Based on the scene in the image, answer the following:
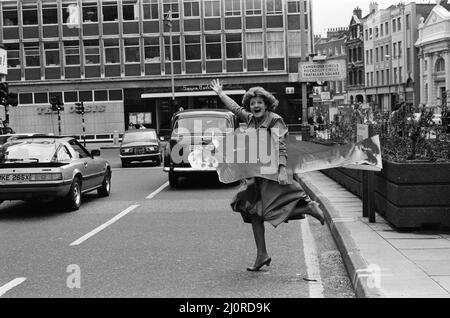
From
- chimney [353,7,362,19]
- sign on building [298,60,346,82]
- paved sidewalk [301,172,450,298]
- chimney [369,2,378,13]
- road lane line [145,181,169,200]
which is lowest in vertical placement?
road lane line [145,181,169,200]

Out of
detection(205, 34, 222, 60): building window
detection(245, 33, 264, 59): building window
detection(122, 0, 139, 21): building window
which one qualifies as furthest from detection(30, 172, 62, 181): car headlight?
detection(122, 0, 139, 21): building window

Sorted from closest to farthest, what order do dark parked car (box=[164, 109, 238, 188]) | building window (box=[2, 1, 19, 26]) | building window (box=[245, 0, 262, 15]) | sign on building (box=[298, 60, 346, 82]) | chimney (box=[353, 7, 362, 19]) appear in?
dark parked car (box=[164, 109, 238, 188]) → sign on building (box=[298, 60, 346, 82]) → building window (box=[245, 0, 262, 15]) → building window (box=[2, 1, 19, 26]) → chimney (box=[353, 7, 362, 19])

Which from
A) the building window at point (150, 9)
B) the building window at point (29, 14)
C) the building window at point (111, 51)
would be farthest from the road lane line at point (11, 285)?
the building window at point (29, 14)

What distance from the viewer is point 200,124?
17844 millimetres

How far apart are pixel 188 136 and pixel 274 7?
3961 centimetres

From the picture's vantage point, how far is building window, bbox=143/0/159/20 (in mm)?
55469

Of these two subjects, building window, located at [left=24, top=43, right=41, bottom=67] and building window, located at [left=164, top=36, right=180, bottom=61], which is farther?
building window, located at [left=24, top=43, right=41, bottom=67]

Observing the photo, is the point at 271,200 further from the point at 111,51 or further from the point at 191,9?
the point at 111,51

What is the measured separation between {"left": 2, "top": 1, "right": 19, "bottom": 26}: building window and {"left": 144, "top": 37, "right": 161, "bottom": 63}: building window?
11.6 meters

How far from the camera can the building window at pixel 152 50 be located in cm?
5559

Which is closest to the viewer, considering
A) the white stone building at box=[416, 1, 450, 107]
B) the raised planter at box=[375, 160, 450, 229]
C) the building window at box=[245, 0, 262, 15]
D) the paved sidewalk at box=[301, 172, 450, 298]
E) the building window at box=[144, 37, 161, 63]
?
the paved sidewalk at box=[301, 172, 450, 298]

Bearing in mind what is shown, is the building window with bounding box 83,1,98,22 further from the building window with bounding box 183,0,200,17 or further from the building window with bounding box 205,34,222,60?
the building window with bounding box 205,34,222,60

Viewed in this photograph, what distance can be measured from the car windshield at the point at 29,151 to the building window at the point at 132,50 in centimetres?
4326

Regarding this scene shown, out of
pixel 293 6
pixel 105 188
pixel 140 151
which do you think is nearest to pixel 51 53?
pixel 293 6
